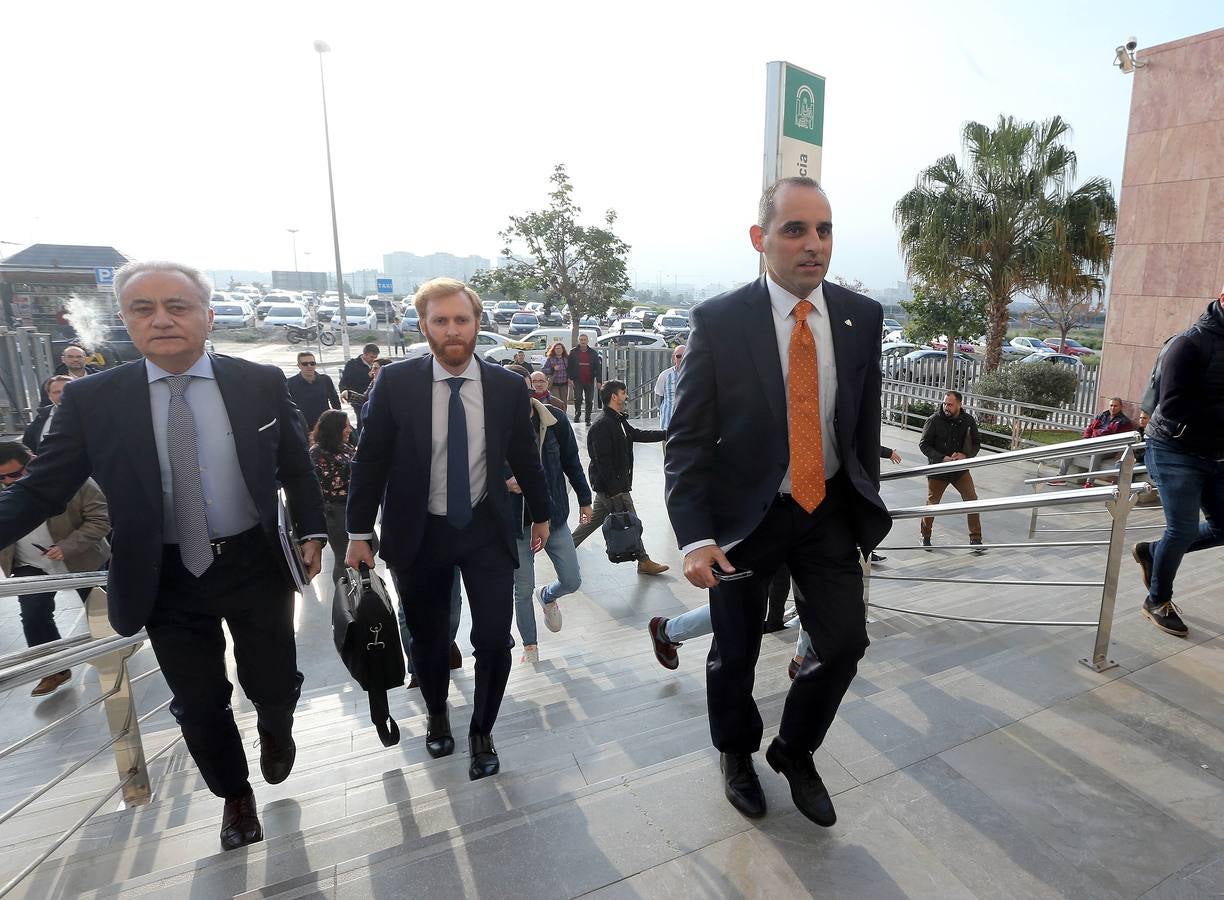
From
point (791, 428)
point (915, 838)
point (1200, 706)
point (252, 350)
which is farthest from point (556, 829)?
point (252, 350)

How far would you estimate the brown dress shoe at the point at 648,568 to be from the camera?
6.29 m

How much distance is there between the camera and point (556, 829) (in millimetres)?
2145

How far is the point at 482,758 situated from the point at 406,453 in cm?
115

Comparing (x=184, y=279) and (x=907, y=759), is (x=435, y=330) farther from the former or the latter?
(x=907, y=759)

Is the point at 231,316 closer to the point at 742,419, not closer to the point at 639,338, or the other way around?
the point at 639,338

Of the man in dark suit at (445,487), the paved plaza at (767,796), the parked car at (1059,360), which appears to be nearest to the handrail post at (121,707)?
Result: the paved plaza at (767,796)

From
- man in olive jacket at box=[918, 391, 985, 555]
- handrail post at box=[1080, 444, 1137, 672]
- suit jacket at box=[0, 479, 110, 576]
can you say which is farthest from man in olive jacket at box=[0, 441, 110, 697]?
man in olive jacket at box=[918, 391, 985, 555]

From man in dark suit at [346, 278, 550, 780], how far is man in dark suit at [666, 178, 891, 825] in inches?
35.4

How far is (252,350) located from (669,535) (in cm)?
2687

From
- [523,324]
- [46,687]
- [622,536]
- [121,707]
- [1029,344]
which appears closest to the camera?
[121,707]

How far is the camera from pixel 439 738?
299cm

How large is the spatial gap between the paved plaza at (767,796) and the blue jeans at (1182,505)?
0.30 meters

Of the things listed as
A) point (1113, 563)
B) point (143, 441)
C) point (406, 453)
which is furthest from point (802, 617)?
point (143, 441)

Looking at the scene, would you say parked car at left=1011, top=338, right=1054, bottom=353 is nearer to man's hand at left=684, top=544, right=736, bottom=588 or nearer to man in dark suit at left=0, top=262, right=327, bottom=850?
man's hand at left=684, top=544, right=736, bottom=588
